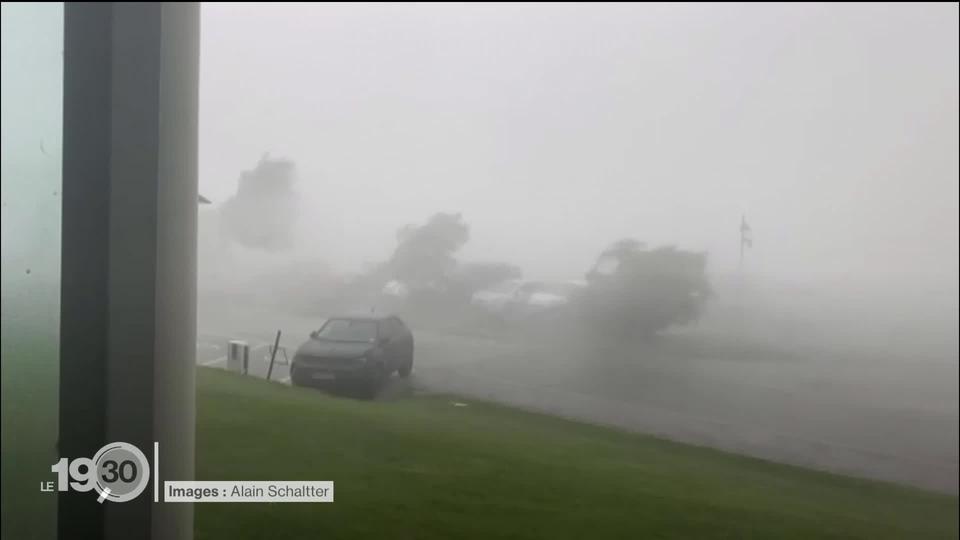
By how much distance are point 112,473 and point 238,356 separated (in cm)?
35

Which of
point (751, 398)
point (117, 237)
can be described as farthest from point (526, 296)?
point (117, 237)

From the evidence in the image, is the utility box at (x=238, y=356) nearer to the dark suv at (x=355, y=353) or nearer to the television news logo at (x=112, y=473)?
the dark suv at (x=355, y=353)

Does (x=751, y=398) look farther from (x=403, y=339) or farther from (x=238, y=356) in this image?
(x=238, y=356)

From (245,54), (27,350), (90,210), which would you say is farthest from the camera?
(245,54)

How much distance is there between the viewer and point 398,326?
1.35 metres

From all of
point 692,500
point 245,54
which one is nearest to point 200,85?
point 245,54

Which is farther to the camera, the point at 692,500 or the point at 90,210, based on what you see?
the point at 692,500

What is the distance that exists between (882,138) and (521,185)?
0.71 meters

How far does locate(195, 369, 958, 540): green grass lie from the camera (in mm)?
1272

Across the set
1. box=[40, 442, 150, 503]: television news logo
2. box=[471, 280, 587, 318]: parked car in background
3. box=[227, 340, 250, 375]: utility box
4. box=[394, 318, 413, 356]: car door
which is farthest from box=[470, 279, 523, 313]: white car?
box=[40, 442, 150, 503]: television news logo

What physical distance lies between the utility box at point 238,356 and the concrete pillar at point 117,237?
0.23 meters

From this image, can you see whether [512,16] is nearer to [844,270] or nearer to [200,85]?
[200,85]

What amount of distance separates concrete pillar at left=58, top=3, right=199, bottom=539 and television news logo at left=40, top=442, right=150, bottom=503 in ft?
0.05

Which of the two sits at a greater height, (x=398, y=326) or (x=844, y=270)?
(x=844, y=270)
